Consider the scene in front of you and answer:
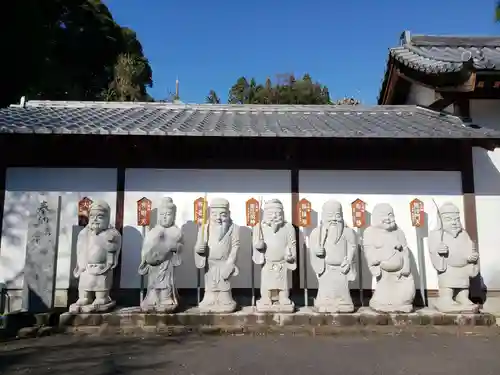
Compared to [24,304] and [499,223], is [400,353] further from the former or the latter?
[24,304]

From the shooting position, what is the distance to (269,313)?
6.36m

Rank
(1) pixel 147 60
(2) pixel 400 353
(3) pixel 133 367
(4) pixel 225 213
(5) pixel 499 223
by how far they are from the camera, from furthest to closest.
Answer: (1) pixel 147 60, (5) pixel 499 223, (4) pixel 225 213, (2) pixel 400 353, (3) pixel 133 367

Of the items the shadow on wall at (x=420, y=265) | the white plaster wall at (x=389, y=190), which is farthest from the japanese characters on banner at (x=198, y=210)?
the shadow on wall at (x=420, y=265)

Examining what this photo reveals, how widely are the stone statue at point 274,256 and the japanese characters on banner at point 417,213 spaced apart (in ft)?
7.73

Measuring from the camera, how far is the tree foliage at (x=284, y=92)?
94.5 ft

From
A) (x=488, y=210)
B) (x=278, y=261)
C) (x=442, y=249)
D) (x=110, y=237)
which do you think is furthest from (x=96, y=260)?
(x=488, y=210)

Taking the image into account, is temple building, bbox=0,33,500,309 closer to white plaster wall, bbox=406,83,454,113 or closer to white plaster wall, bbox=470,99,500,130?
white plaster wall, bbox=470,99,500,130

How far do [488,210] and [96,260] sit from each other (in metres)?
6.86

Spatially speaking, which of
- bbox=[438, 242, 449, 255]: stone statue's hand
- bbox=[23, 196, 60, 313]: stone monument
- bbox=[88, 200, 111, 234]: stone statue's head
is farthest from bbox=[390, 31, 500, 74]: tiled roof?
bbox=[23, 196, 60, 313]: stone monument

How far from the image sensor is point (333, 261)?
21.7 ft

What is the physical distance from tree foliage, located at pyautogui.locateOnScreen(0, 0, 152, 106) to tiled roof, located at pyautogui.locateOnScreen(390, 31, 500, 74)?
46.6 feet

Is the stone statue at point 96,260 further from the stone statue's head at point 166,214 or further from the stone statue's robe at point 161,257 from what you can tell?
the stone statue's head at point 166,214

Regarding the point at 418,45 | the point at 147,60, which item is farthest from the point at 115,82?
the point at 418,45

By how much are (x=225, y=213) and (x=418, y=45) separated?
22.0 feet
